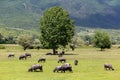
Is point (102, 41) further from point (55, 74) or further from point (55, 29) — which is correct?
point (55, 74)

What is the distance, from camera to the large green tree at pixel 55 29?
12638 centimetres

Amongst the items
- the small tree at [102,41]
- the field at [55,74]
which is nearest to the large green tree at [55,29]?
the field at [55,74]

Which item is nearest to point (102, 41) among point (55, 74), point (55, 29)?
point (55, 29)

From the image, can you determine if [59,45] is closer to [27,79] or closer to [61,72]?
[61,72]

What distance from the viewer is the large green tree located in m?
126

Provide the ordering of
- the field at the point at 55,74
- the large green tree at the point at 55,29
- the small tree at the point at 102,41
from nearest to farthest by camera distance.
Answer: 1. the field at the point at 55,74
2. the large green tree at the point at 55,29
3. the small tree at the point at 102,41

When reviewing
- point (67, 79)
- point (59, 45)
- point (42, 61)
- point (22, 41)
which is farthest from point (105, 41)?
point (67, 79)

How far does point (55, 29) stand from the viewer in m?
128

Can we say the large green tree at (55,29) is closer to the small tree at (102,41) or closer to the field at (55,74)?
the field at (55,74)

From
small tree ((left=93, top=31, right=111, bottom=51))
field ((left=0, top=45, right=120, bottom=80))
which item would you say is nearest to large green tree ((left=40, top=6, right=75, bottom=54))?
field ((left=0, top=45, right=120, bottom=80))

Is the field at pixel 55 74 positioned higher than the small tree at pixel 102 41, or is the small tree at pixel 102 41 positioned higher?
the small tree at pixel 102 41

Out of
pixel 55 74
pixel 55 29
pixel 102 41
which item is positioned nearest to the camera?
pixel 55 74

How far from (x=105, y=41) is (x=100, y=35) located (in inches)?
292

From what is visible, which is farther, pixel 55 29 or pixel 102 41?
pixel 102 41
